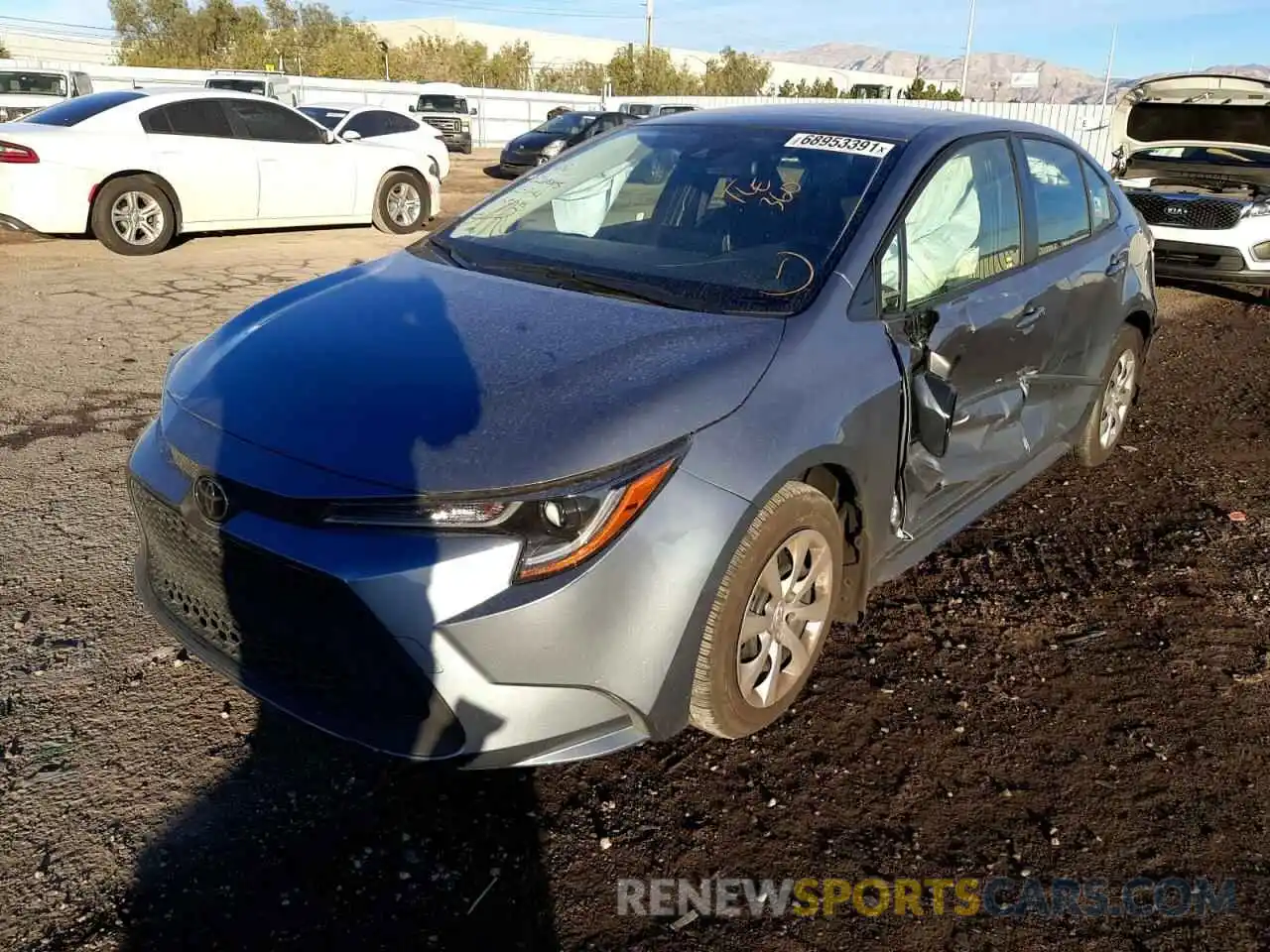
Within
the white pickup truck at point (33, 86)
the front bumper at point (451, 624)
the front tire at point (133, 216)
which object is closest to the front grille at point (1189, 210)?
the front bumper at point (451, 624)

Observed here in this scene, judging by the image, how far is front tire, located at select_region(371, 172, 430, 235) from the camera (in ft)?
37.4

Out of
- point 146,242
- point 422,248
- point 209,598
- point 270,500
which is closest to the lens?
point 270,500

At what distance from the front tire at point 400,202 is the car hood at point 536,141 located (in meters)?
8.56

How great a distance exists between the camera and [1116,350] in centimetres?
459

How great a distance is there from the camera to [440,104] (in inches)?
1126

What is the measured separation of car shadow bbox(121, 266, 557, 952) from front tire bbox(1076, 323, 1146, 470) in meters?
3.32

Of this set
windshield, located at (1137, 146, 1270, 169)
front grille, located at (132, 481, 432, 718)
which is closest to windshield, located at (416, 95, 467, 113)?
windshield, located at (1137, 146, 1270, 169)

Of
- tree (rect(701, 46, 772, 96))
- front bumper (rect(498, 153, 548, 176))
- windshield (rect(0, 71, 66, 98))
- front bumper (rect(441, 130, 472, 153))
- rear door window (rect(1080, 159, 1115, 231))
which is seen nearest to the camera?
rear door window (rect(1080, 159, 1115, 231))

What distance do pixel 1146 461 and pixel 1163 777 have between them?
282 centimetres

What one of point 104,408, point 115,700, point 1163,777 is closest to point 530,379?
point 115,700

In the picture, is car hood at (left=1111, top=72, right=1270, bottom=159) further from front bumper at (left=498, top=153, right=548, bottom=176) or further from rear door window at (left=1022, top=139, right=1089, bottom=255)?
front bumper at (left=498, top=153, right=548, bottom=176)

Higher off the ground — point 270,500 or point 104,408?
point 270,500

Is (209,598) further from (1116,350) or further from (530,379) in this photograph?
(1116,350)

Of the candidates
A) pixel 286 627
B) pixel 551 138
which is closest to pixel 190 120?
pixel 286 627
